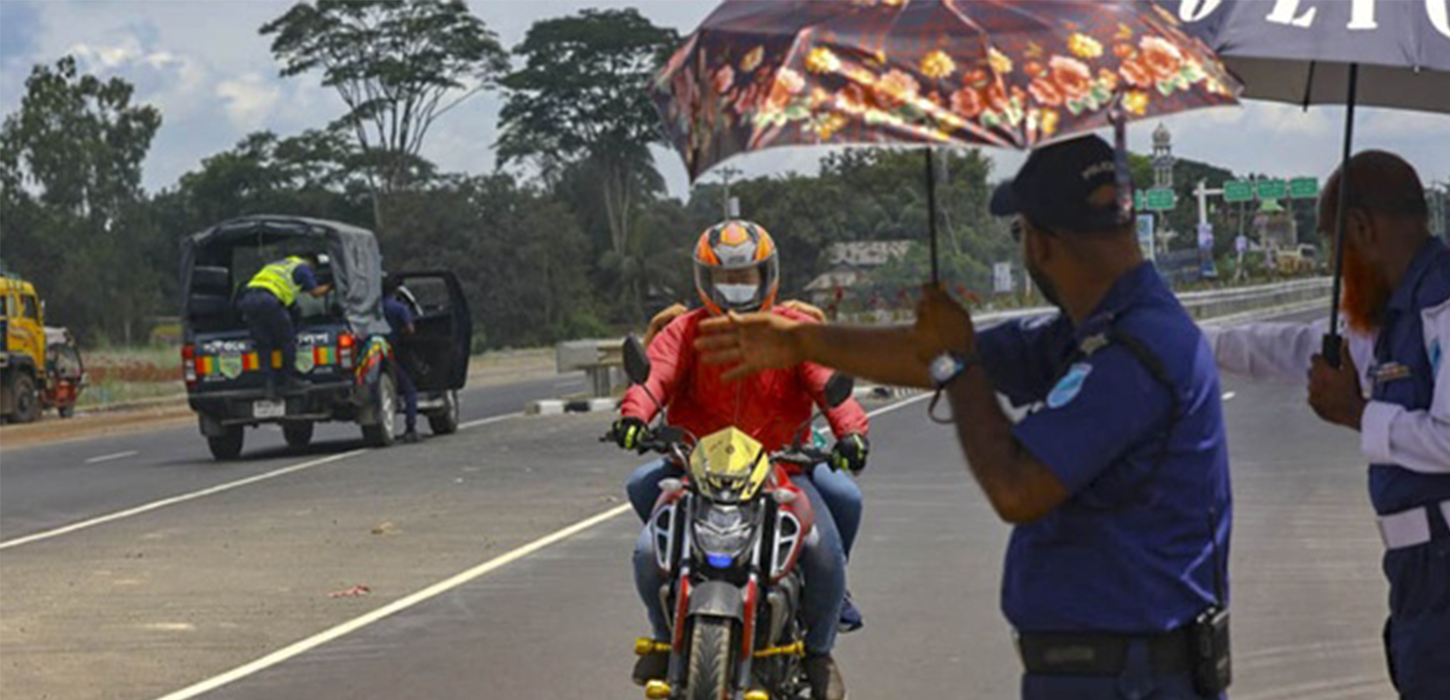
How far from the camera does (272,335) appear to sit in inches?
1043

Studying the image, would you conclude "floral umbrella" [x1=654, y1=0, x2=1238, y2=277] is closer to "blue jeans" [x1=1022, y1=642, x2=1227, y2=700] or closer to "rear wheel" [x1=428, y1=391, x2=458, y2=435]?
"blue jeans" [x1=1022, y1=642, x2=1227, y2=700]

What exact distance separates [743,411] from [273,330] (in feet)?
61.2

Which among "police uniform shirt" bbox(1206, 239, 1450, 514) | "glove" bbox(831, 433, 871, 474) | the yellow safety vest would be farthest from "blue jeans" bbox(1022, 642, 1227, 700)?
the yellow safety vest

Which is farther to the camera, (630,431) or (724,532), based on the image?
(630,431)

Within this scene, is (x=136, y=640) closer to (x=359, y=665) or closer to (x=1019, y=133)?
(x=359, y=665)

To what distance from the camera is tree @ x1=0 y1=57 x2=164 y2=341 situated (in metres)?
82.9

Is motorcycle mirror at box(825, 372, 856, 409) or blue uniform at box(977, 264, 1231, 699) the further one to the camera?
motorcycle mirror at box(825, 372, 856, 409)

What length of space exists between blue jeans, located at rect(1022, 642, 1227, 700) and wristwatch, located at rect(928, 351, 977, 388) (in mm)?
537

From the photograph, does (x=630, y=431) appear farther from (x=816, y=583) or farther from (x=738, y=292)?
(x=816, y=583)

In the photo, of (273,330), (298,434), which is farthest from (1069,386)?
(298,434)

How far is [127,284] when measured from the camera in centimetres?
8444

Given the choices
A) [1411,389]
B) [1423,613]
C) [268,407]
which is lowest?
[268,407]

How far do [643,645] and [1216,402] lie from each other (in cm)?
394

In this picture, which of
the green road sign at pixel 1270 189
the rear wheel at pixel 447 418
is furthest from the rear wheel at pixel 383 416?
the green road sign at pixel 1270 189
